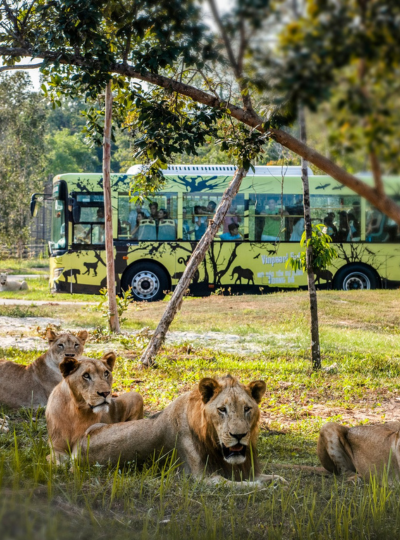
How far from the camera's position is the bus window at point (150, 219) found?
18.2 meters

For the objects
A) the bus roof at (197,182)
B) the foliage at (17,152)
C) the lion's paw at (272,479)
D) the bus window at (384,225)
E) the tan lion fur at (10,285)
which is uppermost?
the foliage at (17,152)

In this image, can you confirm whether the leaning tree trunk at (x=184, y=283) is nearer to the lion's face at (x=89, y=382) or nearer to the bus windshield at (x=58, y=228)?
the lion's face at (x=89, y=382)

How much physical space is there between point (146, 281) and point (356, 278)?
578 cm

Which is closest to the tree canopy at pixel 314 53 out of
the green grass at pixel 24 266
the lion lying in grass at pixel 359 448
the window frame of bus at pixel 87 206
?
the lion lying in grass at pixel 359 448

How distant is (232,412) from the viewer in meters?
4.16

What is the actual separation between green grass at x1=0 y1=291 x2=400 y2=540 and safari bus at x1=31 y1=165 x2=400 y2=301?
4.24ft

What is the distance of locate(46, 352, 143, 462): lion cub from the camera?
464 cm

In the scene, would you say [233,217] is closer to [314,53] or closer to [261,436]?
[261,436]

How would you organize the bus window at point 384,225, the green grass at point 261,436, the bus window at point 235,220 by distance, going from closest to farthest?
the bus window at point 384,225
the green grass at point 261,436
the bus window at point 235,220

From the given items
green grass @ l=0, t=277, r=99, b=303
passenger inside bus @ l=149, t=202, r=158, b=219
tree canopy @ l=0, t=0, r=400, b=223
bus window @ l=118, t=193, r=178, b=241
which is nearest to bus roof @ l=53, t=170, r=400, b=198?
bus window @ l=118, t=193, r=178, b=241

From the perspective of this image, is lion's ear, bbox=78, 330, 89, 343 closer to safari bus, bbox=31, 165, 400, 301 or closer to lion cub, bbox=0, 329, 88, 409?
lion cub, bbox=0, 329, 88, 409

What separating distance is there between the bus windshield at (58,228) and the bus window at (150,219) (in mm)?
1503

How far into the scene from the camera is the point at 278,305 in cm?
1564

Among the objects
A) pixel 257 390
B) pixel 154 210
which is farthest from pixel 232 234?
pixel 257 390
